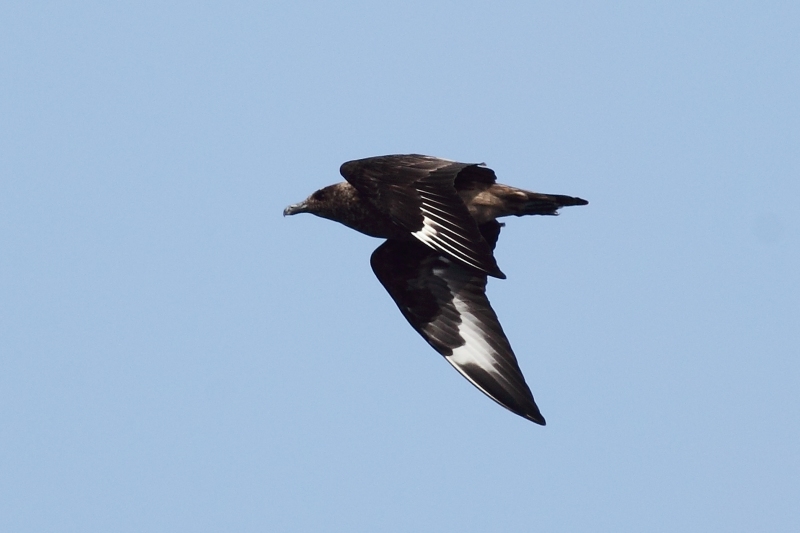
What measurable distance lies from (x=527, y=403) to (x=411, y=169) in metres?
2.22

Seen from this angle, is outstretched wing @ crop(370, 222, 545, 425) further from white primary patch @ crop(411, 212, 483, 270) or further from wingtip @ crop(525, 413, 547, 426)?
white primary patch @ crop(411, 212, 483, 270)

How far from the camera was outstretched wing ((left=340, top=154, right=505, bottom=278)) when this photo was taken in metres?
11.3

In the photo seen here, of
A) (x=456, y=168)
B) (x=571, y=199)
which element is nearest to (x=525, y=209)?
(x=571, y=199)

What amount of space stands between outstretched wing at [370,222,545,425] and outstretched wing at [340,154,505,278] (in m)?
1.30

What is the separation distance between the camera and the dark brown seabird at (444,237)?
11.5m

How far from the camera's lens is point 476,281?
13586 millimetres

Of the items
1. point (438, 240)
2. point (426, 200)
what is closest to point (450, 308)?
point (426, 200)

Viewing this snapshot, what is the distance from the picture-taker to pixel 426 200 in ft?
38.1

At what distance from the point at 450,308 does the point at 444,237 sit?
2113mm

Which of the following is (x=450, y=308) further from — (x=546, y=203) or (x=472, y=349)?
(x=546, y=203)

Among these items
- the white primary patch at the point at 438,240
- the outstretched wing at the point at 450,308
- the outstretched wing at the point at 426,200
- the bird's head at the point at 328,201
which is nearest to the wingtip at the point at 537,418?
the outstretched wing at the point at 450,308

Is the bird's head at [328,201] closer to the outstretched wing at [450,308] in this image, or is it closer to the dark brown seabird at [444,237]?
the dark brown seabird at [444,237]

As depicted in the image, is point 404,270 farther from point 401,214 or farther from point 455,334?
point 401,214

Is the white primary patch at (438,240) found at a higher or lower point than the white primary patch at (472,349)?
higher
